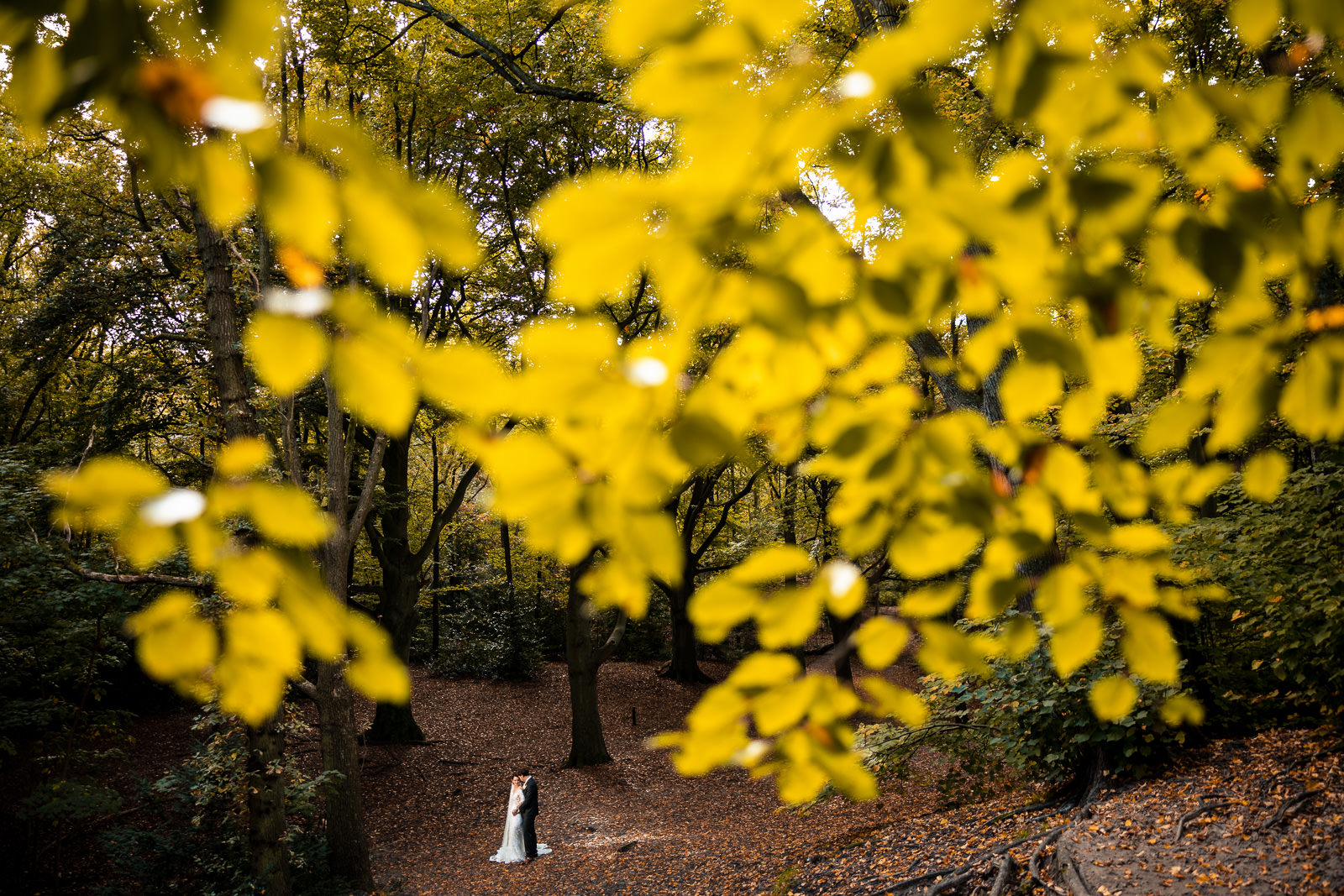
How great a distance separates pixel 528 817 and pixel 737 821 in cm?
299

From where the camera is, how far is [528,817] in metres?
9.96

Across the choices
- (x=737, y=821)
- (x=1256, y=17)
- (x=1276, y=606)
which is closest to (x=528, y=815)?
(x=737, y=821)

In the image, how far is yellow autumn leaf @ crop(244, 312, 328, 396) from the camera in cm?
62

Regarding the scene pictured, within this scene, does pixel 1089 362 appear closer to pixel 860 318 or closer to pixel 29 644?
pixel 860 318

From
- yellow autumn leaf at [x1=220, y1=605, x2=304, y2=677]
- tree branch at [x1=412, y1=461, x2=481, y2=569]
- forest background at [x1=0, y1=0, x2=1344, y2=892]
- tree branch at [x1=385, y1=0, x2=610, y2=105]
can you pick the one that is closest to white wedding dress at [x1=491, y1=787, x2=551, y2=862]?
tree branch at [x1=412, y1=461, x2=481, y2=569]

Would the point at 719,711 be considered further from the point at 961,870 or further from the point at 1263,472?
the point at 961,870

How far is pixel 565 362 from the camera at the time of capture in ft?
2.31

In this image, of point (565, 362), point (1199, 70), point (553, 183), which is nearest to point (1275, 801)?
point (565, 362)

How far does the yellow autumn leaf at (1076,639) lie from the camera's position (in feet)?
3.31

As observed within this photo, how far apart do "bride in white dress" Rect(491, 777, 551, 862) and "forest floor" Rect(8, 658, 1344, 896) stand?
243mm

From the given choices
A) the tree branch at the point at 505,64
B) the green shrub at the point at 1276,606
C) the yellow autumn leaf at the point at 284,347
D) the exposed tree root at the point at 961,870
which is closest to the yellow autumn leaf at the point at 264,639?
the yellow autumn leaf at the point at 284,347

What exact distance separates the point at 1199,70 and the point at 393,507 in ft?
46.0

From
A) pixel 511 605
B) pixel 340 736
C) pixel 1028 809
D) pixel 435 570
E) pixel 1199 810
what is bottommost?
pixel 1028 809

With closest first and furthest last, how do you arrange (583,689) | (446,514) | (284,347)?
(284,347) → (446,514) → (583,689)
